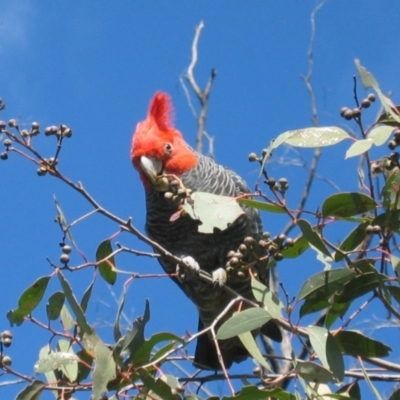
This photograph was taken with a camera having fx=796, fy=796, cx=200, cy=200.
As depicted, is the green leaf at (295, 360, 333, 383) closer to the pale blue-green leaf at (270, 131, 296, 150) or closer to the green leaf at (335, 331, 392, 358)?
the green leaf at (335, 331, 392, 358)

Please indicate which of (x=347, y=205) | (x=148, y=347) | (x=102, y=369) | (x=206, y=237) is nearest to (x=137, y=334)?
(x=148, y=347)

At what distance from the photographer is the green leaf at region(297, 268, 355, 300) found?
1.95m

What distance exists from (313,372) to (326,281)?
0.24m

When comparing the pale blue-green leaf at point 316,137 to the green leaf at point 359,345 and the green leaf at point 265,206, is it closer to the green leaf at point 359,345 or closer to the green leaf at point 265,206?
the green leaf at point 265,206

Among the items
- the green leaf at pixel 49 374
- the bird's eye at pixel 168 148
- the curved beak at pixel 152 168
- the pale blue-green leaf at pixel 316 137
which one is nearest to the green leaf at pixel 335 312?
the pale blue-green leaf at pixel 316 137

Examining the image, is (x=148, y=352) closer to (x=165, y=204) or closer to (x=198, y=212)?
(x=198, y=212)

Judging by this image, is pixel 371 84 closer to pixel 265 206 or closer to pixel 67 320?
pixel 265 206

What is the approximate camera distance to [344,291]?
6.55 ft

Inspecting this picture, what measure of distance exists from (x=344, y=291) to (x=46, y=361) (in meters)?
0.75

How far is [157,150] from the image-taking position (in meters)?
3.30

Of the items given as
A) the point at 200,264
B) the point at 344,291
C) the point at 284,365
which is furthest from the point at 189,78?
the point at 344,291

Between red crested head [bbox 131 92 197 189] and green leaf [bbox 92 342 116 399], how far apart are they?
143 centimetres

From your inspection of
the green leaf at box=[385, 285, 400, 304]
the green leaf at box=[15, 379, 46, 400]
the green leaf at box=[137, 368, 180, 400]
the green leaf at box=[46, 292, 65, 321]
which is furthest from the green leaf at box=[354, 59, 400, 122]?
the green leaf at box=[15, 379, 46, 400]

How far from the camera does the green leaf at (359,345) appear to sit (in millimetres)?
1968
